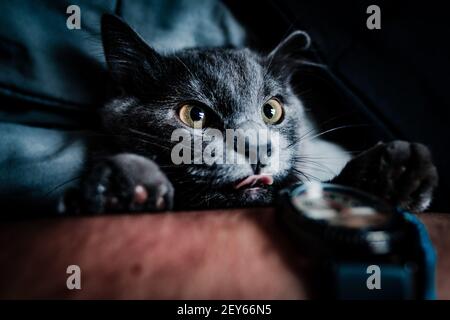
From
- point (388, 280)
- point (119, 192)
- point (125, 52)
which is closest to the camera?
point (388, 280)

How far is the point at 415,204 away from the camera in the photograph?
0.58 m

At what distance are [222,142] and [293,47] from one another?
385 millimetres

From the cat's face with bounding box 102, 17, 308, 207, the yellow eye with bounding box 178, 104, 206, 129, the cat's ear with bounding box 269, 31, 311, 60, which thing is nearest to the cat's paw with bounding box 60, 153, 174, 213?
the cat's face with bounding box 102, 17, 308, 207

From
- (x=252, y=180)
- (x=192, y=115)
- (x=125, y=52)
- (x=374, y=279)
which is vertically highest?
(x=125, y=52)

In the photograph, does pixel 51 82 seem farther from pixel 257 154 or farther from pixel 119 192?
pixel 257 154

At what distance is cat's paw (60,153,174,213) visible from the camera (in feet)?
Result: 1.69

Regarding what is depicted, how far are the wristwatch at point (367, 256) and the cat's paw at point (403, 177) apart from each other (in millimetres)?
148

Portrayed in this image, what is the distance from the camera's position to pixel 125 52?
80 cm

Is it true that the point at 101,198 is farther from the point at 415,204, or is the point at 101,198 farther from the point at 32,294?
the point at 415,204

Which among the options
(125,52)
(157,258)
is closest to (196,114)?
(125,52)

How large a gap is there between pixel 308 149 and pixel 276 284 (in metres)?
0.54

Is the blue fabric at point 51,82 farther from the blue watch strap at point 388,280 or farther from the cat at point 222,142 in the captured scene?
the blue watch strap at point 388,280

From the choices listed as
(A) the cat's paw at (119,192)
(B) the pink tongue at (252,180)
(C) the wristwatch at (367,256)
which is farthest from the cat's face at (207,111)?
(C) the wristwatch at (367,256)

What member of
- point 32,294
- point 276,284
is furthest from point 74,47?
point 276,284
